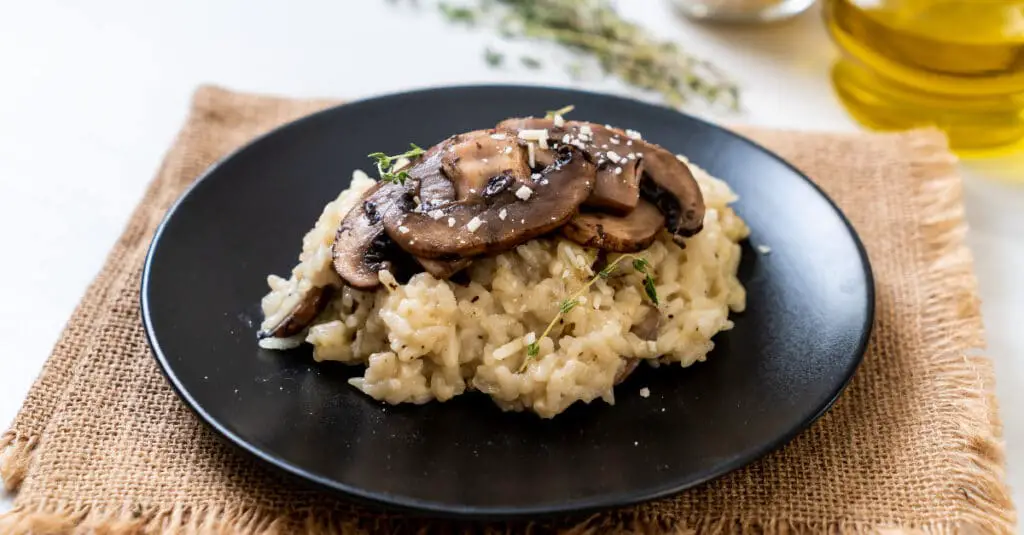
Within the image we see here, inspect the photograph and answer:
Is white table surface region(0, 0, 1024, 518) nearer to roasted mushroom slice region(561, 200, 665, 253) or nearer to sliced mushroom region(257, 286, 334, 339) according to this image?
sliced mushroom region(257, 286, 334, 339)

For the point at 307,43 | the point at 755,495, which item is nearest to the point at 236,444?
the point at 755,495

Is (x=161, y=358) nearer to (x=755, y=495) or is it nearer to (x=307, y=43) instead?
(x=755, y=495)

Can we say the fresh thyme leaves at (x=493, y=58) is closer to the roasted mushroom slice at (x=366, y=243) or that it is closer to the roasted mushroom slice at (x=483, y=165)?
the roasted mushroom slice at (x=483, y=165)

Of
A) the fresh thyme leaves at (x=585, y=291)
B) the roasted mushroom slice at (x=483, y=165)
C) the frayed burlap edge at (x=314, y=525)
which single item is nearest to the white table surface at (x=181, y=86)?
the frayed burlap edge at (x=314, y=525)

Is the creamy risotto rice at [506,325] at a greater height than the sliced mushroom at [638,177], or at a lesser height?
lesser

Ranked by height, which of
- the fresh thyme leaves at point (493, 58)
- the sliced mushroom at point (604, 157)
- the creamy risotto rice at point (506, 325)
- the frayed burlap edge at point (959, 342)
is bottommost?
the fresh thyme leaves at point (493, 58)

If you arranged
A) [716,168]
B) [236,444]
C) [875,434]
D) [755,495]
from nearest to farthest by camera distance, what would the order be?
[236,444], [755,495], [875,434], [716,168]
